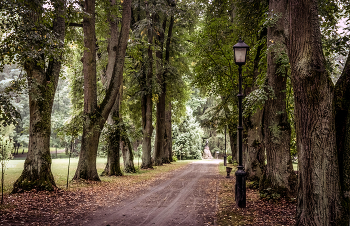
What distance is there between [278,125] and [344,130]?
3.84 meters

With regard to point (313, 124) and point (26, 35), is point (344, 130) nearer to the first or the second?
point (313, 124)

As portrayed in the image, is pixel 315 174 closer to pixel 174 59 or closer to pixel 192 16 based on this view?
pixel 192 16

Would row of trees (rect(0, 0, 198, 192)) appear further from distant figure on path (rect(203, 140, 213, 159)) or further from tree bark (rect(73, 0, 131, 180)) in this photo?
distant figure on path (rect(203, 140, 213, 159))

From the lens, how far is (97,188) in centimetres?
1088

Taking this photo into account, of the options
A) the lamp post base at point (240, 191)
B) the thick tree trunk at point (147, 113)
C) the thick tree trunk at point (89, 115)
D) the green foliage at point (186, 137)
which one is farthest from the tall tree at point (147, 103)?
the green foliage at point (186, 137)

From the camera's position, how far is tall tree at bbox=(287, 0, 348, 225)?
15.6ft

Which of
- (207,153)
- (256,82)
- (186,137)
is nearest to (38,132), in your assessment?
(256,82)

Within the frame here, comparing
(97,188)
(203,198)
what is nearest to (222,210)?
(203,198)

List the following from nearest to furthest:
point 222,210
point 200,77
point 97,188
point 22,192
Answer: point 222,210, point 22,192, point 97,188, point 200,77

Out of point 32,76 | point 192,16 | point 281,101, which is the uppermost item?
point 192,16

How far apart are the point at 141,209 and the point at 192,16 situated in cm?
1888

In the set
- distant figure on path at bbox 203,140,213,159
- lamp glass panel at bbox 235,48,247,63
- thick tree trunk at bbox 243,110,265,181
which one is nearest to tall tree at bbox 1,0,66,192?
lamp glass panel at bbox 235,48,247,63

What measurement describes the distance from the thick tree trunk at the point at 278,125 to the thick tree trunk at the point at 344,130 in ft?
10.8

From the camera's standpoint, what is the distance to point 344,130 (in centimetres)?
479
